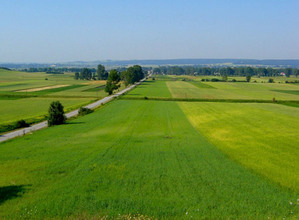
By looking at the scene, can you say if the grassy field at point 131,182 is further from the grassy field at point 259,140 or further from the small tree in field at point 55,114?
the small tree in field at point 55,114

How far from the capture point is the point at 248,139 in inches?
1362

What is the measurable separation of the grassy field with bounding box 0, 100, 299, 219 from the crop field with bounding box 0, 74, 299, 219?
0.19ft

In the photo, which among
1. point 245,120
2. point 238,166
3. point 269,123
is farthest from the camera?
point 245,120

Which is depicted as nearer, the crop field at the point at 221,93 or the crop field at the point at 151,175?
the crop field at the point at 151,175

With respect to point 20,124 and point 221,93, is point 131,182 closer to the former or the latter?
point 20,124

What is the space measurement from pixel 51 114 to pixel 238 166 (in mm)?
33945

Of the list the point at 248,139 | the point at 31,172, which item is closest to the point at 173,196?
the point at 31,172

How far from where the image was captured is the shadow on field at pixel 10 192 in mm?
16422

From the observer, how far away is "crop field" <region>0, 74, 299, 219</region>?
14.9 meters

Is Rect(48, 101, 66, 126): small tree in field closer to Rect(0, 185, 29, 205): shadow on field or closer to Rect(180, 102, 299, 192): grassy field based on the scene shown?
Rect(180, 102, 299, 192): grassy field

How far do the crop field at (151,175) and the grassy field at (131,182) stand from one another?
0.06 m

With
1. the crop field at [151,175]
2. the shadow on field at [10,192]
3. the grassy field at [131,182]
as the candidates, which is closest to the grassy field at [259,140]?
the crop field at [151,175]

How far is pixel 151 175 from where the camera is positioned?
20.2 meters

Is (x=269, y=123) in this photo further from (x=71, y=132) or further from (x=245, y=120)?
(x=71, y=132)
